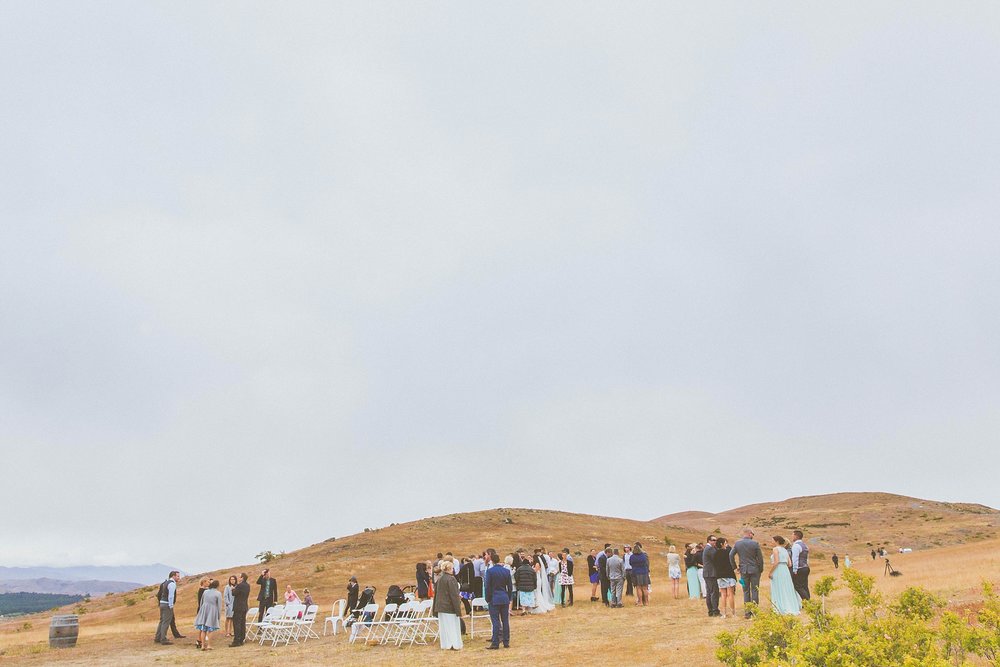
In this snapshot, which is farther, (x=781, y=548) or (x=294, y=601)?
(x=294, y=601)

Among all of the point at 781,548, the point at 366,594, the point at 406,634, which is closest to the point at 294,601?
the point at 366,594

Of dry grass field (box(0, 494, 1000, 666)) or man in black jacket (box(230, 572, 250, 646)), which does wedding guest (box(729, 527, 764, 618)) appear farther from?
man in black jacket (box(230, 572, 250, 646))

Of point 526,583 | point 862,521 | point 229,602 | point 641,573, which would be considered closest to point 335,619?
point 229,602

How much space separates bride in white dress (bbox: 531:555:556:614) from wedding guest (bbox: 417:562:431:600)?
3388mm

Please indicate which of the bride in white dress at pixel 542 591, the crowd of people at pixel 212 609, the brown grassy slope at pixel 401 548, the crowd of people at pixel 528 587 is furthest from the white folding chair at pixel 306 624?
the brown grassy slope at pixel 401 548

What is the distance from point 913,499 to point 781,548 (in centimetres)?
10730

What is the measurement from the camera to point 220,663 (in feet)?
53.3

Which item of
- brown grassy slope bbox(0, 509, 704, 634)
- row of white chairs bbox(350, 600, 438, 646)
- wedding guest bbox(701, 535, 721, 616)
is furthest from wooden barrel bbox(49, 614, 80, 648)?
wedding guest bbox(701, 535, 721, 616)

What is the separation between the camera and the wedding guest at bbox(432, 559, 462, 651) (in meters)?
15.6

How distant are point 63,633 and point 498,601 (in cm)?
1385

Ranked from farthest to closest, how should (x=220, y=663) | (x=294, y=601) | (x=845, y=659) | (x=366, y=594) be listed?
(x=294, y=601)
(x=366, y=594)
(x=220, y=663)
(x=845, y=659)

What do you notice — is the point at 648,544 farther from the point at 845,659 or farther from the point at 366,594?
the point at 845,659

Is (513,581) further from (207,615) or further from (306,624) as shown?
(207,615)

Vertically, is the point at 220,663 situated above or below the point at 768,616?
below
